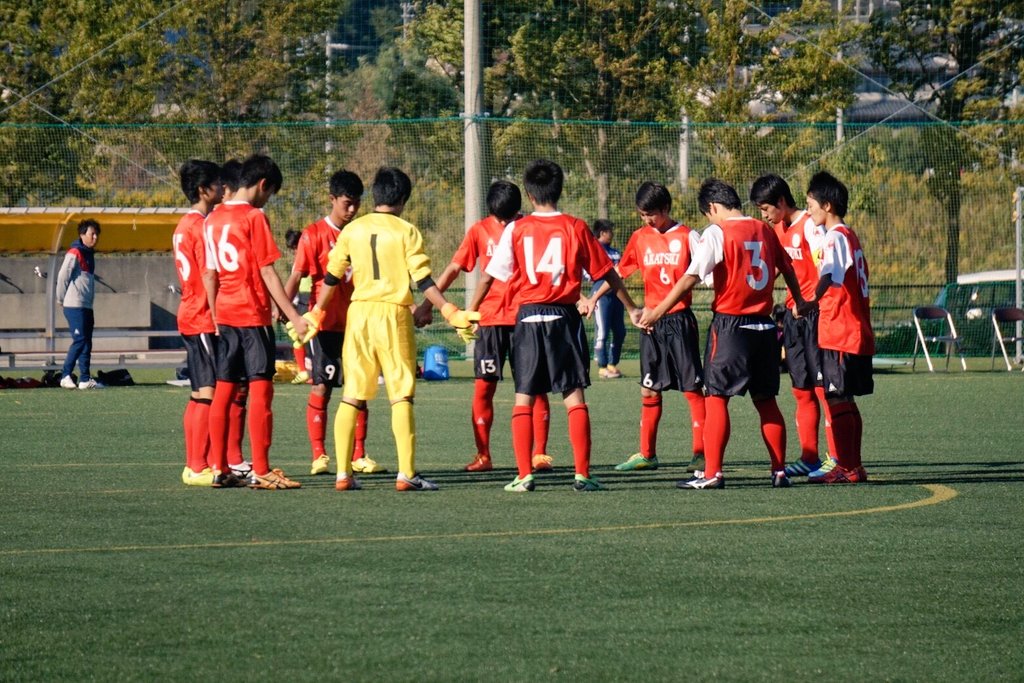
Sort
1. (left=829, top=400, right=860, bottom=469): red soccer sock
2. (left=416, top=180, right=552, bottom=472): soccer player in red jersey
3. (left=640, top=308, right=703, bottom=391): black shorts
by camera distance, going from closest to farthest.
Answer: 1. (left=829, top=400, right=860, bottom=469): red soccer sock
2. (left=416, top=180, right=552, bottom=472): soccer player in red jersey
3. (left=640, top=308, right=703, bottom=391): black shorts

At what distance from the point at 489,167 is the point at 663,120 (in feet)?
17.3

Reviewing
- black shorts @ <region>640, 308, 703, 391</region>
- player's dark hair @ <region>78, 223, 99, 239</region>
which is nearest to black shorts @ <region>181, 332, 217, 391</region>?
black shorts @ <region>640, 308, 703, 391</region>

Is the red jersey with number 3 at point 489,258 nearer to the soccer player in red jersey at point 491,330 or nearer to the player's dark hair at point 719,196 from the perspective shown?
the soccer player in red jersey at point 491,330

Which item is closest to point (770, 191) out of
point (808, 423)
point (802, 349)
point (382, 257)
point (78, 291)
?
point (802, 349)

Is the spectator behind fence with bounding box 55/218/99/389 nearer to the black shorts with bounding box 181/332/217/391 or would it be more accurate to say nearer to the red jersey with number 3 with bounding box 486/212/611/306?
the black shorts with bounding box 181/332/217/391

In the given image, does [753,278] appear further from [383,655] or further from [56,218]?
[56,218]

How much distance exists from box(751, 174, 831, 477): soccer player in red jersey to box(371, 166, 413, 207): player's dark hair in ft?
8.22

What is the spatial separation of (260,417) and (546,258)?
75.5 inches

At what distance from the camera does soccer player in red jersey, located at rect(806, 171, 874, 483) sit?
31.9 feet

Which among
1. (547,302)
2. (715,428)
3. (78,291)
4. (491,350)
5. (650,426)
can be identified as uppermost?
(78,291)

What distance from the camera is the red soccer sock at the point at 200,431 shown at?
973 cm

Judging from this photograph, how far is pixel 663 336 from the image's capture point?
11.1 metres

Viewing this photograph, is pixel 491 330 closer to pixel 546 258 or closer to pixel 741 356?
pixel 546 258

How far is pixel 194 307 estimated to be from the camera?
9.70m
